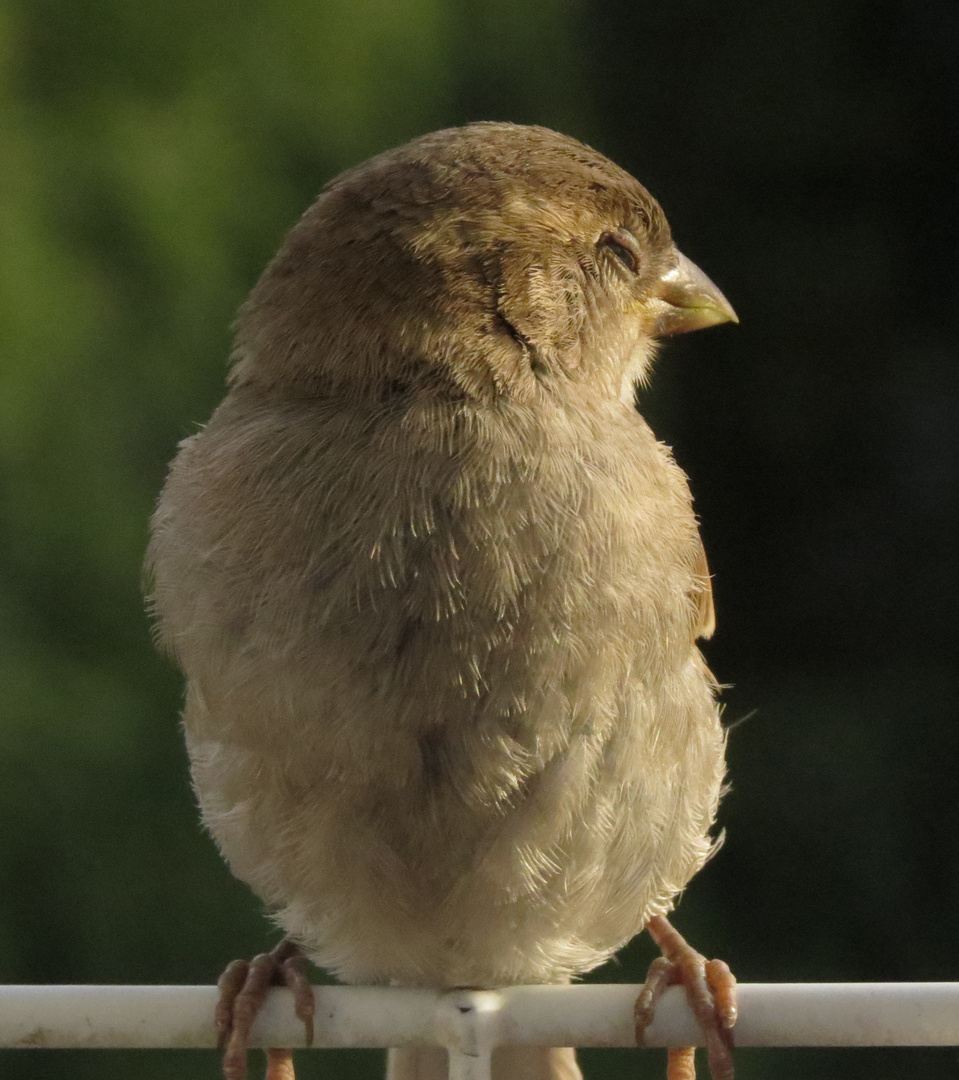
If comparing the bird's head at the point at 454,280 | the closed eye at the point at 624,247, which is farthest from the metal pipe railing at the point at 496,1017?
the closed eye at the point at 624,247

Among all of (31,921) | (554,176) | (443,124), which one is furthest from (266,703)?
(443,124)

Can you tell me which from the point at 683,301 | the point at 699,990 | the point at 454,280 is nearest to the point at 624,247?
the point at 683,301

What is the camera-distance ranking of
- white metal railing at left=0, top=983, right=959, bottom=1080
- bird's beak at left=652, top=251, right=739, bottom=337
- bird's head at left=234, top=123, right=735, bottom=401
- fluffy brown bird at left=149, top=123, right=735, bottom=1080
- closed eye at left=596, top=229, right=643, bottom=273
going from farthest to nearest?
bird's beak at left=652, top=251, right=739, bottom=337 → closed eye at left=596, top=229, right=643, bottom=273 → bird's head at left=234, top=123, right=735, bottom=401 → fluffy brown bird at left=149, top=123, right=735, bottom=1080 → white metal railing at left=0, top=983, right=959, bottom=1080

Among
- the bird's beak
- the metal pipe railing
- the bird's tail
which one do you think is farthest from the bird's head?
the bird's tail

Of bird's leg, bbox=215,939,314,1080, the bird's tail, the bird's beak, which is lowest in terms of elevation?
the bird's tail

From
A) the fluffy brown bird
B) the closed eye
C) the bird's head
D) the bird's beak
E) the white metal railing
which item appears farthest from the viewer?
the bird's beak

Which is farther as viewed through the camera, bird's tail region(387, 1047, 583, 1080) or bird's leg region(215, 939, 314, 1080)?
bird's tail region(387, 1047, 583, 1080)

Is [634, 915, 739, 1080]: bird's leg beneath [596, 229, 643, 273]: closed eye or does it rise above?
beneath

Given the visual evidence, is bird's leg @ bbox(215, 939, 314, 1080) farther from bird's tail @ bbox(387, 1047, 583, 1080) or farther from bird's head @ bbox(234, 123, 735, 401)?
bird's head @ bbox(234, 123, 735, 401)

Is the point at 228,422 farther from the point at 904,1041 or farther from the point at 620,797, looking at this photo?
the point at 904,1041
